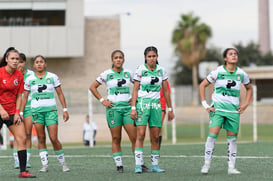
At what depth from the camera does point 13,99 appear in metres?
11.2

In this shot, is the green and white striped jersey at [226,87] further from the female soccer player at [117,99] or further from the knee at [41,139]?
the knee at [41,139]

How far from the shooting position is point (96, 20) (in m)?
46.3

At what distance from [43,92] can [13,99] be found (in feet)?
3.23

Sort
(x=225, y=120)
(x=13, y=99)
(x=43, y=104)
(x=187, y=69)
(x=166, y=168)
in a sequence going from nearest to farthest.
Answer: (x=225, y=120)
(x=13, y=99)
(x=43, y=104)
(x=166, y=168)
(x=187, y=69)

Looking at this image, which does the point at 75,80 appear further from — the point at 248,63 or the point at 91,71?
the point at 248,63

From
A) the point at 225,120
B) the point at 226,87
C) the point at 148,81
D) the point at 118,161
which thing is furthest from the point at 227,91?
the point at 118,161

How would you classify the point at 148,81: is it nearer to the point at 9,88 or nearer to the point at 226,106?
the point at 226,106

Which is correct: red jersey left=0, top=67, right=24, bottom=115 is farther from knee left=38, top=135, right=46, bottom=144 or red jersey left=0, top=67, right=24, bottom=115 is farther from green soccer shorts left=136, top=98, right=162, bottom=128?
green soccer shorts left=136, top=98, right=162, bottom=128

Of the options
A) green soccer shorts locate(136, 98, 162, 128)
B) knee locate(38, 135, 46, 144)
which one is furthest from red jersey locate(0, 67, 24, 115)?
green soccer shorts locate(136, 98, 162, 128)

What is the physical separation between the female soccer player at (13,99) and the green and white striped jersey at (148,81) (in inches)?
84.9

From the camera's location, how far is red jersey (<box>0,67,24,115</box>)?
36.2 ft

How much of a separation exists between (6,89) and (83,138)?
21.1 meters

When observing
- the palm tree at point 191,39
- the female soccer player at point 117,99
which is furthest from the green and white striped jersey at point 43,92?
the palm tree at point 191,39

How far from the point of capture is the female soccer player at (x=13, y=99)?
1105 centimetres
